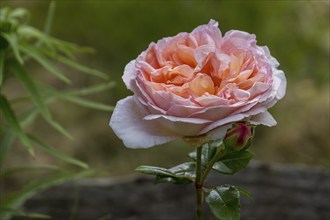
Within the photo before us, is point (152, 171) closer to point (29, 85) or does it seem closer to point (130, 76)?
point (130, 76)

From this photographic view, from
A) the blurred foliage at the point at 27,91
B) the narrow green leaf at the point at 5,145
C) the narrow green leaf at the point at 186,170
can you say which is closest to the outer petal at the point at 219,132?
the narrow green leaf at the point at 186,170

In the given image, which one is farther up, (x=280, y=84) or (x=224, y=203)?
(x=280, y=84)

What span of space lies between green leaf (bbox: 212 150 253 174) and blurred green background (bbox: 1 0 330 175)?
1.39 metres

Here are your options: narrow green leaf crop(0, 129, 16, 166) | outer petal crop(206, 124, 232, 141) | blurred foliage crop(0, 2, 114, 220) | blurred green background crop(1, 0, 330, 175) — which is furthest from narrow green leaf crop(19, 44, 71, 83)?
blurred green background crop(1, 0, 330, 175)

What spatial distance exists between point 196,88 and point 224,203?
0.13m

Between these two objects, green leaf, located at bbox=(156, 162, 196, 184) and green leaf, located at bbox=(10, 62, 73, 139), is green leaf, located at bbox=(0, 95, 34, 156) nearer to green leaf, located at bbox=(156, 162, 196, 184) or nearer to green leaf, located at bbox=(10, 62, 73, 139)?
green leaf, located at bbox=(10, 62, 73, 139)

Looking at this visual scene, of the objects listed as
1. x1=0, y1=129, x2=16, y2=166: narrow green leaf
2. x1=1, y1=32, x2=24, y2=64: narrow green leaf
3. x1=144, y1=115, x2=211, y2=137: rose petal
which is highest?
x1=1, y1=32, x2=24, y2=64: narrow green leaf

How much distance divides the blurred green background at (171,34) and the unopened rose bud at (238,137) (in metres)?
1.46

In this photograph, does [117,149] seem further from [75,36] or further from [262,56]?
[262,56]

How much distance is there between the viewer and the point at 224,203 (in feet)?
2.35

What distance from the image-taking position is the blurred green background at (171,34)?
7.39 ft

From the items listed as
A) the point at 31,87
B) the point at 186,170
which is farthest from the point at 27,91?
the point at 186,170

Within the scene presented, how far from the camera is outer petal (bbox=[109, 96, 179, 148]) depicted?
0.65 metres

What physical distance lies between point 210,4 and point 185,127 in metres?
1.76
